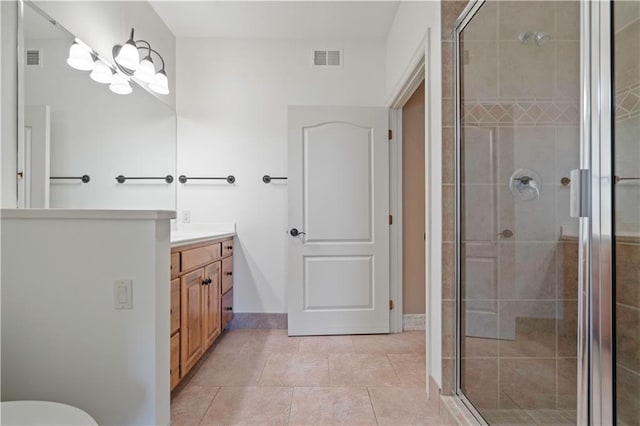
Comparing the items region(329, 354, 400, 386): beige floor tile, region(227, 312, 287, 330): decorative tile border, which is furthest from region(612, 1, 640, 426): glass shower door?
region(227, 312, 287, 330): decorative tile border

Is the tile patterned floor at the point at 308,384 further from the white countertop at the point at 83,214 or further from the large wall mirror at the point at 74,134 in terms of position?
the large wall mirror at the point at 74,134

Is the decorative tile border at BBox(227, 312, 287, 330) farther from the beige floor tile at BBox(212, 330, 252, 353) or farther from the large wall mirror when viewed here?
the large wall mirror

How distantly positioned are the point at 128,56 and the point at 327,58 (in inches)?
63.2

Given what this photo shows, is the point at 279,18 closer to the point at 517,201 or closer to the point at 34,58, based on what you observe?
the point at 34,58

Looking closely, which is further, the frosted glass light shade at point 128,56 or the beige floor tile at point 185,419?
the frosted glass light shade at point 128,56

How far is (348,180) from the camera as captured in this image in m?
2.82

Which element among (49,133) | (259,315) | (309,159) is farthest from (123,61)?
(259,315)

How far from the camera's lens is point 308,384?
1.96 meters

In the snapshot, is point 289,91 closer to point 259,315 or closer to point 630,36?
point 259,315

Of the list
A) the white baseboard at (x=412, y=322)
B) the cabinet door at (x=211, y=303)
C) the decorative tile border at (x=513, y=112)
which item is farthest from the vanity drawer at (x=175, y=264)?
the white baseboard at (x=412, y=322)

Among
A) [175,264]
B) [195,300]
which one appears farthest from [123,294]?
[195,300]

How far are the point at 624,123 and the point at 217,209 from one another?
2705mm

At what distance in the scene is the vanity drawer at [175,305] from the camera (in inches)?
66.7

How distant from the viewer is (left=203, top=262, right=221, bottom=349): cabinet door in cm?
220
